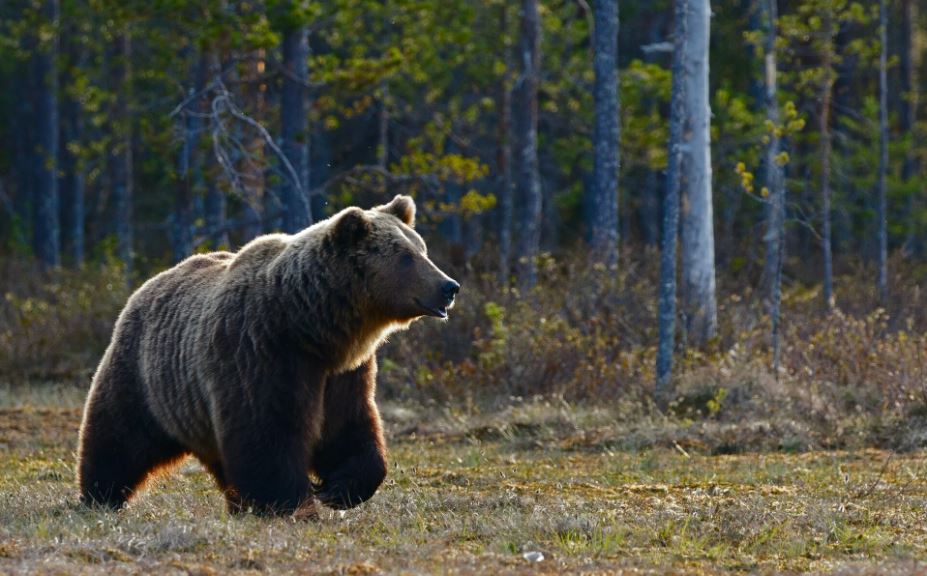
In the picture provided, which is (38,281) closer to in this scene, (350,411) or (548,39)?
(548,39)

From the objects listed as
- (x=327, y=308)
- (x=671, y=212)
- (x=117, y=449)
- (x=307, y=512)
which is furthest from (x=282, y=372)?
(x=671, y=212)

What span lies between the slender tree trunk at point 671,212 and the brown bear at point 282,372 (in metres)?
4.78

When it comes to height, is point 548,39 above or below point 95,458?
above

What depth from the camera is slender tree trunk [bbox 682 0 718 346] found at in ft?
49.6

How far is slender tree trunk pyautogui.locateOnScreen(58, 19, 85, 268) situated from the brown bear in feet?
65.4

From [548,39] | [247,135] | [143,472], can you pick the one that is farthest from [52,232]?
[143,472]

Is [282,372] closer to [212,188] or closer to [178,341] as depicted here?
[178,341]

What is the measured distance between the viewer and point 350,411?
24.4ft

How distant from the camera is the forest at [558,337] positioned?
667 centimetres

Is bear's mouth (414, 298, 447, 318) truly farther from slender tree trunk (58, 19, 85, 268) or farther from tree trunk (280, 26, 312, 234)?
slender tree trunk (58, 19, 85, 268)

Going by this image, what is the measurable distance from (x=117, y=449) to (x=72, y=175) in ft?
107

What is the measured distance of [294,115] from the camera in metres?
16.9

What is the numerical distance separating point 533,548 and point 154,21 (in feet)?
74.8

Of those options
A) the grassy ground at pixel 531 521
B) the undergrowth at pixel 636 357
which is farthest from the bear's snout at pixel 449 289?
the undergrowth at pixel 636 357
